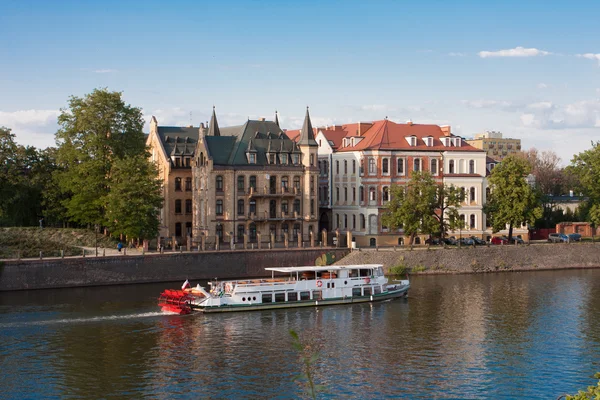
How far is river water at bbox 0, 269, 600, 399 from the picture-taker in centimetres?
4494

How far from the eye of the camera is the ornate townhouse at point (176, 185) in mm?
103938

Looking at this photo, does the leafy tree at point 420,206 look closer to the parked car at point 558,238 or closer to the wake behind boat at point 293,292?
the parked car at point 558,238

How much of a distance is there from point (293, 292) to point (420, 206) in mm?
26649

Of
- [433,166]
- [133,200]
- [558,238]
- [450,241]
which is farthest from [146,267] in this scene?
[558,238]

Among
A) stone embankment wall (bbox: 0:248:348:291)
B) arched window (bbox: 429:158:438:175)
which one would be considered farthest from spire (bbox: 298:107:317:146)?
arched window (bbox: 429:158:438:175)

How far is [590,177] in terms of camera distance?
10088 centimetres

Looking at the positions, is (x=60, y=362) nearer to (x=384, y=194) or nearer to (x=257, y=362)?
(x=257, y=362)

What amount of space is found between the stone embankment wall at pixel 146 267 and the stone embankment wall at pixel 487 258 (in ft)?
20.1

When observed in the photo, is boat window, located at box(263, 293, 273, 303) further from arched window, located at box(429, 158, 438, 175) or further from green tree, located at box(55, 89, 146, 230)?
arched window, located at box(429, 158, 438, 175)

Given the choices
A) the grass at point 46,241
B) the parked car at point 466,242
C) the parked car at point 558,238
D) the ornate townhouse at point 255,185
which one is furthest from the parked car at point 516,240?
the grass at point 46,241

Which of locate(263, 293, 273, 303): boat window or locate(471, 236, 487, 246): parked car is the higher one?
locate(471, 236, 487, 246): parked car

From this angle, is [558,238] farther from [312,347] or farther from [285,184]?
[312,347]

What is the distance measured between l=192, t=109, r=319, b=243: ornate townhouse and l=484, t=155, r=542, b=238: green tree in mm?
22021

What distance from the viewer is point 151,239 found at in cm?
9231
